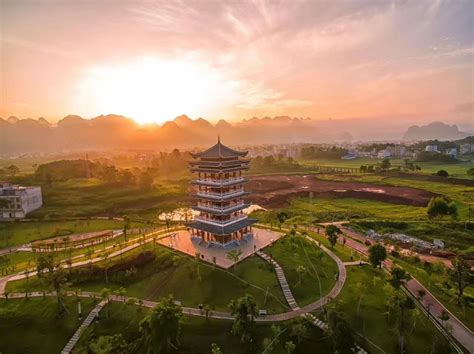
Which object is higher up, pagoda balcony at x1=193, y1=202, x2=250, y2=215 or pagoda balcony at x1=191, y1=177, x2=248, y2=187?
pagoda balcony at x1=191, y1=177, x2=248, y2=187

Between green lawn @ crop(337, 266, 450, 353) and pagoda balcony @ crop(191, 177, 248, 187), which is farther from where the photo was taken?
pagoda balcony @ crop(191, 177, 248, 187)

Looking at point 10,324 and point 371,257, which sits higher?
point 371,257

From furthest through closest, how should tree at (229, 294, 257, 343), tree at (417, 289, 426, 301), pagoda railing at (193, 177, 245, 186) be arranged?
pagoda railing at (193, 177, 245, 186), tree at (417, 289, 426, 301), tree at (229, 294, 257, 343)

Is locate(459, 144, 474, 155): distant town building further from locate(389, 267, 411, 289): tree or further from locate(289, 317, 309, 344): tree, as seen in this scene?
locate(289, 317, 309, 344): tree

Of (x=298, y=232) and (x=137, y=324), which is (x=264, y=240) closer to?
(x=298, y=232)

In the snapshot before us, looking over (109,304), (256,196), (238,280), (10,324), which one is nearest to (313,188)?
(256,196)

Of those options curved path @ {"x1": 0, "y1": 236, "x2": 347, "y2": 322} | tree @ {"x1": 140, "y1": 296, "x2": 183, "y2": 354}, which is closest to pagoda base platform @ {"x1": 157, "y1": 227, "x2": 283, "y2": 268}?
curved path @ {"x1": 0, "y1": 236, "x2": 347, "y2": 322}

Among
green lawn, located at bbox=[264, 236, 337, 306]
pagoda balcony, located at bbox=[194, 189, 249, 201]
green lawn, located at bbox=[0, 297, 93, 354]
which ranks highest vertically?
pagoda balcony, located at bbox=[194, 189, 249, 201]
